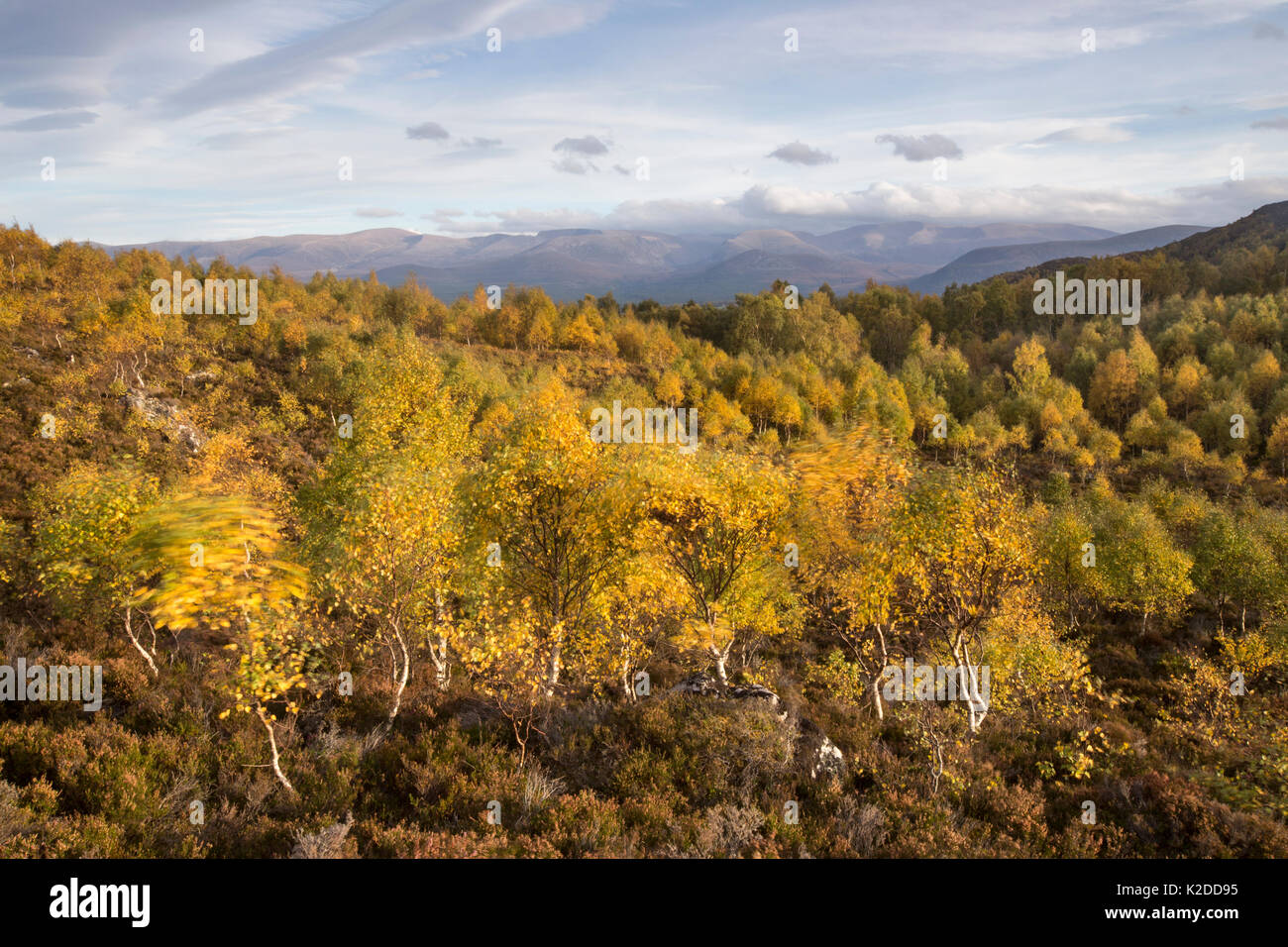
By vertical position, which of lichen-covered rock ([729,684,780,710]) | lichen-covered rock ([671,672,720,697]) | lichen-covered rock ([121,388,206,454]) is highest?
lichen-covered rock ([121,388,206,454])

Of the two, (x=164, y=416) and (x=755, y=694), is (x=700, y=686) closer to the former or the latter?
(x=755, y=694)

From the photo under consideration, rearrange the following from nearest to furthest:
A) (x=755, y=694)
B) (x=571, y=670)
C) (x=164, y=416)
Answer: (x=755, y=694)
(x=571, y=670)
(x=164, y=416)

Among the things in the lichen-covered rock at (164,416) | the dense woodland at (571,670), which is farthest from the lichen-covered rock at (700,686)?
the lichen-covered rock at (164,416)

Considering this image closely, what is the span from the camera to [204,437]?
70250 millimetres

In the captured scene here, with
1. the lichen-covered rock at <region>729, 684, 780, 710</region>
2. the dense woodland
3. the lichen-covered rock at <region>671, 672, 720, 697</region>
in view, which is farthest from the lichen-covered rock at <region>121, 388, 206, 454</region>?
the lichen-covered rock at <region>729, 684, 780, 710</region>

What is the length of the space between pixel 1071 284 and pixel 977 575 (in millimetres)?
228874

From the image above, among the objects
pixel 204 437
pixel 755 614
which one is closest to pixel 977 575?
pixel 755 614

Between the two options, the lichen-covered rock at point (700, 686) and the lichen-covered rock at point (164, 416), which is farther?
the lichen-covered rock at point (164, 416)

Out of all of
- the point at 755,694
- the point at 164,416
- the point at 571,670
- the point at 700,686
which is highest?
the point at 164,416

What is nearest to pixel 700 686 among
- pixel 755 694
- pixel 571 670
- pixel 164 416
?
pixel 755 694

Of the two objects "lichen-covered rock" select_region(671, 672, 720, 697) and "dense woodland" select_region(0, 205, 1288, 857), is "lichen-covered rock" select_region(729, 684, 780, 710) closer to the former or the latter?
"dense woodland" select_region(0, 205, 1288, 857)

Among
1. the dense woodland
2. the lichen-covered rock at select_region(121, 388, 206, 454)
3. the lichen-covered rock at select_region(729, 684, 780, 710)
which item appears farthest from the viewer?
the lichen-covered rock at select_region(121, 388, 206, 454)

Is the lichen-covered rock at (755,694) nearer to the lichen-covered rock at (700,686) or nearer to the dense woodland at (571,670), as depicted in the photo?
the dense woodland at (571,670)
